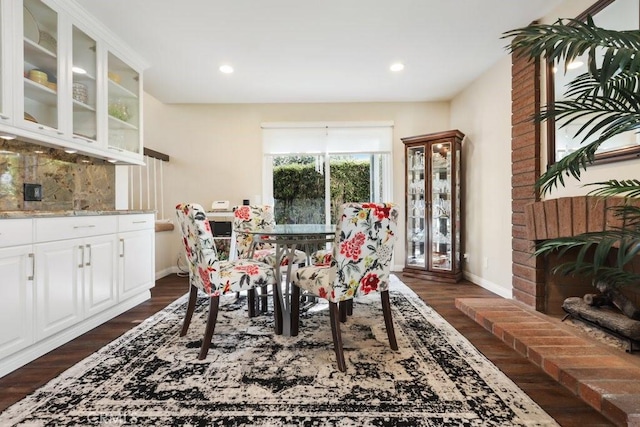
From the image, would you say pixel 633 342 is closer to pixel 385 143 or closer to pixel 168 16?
pixel 385 143

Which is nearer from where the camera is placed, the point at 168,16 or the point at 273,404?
the point at 273,404

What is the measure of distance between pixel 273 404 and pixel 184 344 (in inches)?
36.4

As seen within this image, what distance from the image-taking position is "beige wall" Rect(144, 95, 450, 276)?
4406 mm

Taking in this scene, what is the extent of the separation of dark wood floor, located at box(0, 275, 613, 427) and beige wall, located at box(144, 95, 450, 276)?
184cm

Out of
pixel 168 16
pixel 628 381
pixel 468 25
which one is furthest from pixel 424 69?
pixel 628 381

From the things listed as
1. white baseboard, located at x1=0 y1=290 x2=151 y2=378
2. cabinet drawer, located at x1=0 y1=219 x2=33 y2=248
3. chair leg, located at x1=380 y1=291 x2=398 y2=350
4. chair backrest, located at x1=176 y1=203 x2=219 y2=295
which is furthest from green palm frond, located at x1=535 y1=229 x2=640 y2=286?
white baseboard, located at x1=0 y1=290 x2=151 y2=378

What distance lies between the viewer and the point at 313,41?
2.79 m

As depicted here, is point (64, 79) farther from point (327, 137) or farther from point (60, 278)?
point (327, 137)

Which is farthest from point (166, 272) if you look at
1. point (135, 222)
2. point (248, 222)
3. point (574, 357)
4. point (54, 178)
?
point (574, 357)

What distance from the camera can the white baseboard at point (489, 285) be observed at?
3.09 meters

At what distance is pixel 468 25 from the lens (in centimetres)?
258

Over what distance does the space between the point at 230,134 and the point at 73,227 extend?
2620 mm

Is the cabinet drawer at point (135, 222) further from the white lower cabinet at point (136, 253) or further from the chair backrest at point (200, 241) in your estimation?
the chair backrest at point (200, 241)

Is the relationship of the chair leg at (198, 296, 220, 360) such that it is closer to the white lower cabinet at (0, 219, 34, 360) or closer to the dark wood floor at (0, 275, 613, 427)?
the dark wood floor at (0, 275, 613, 427)
